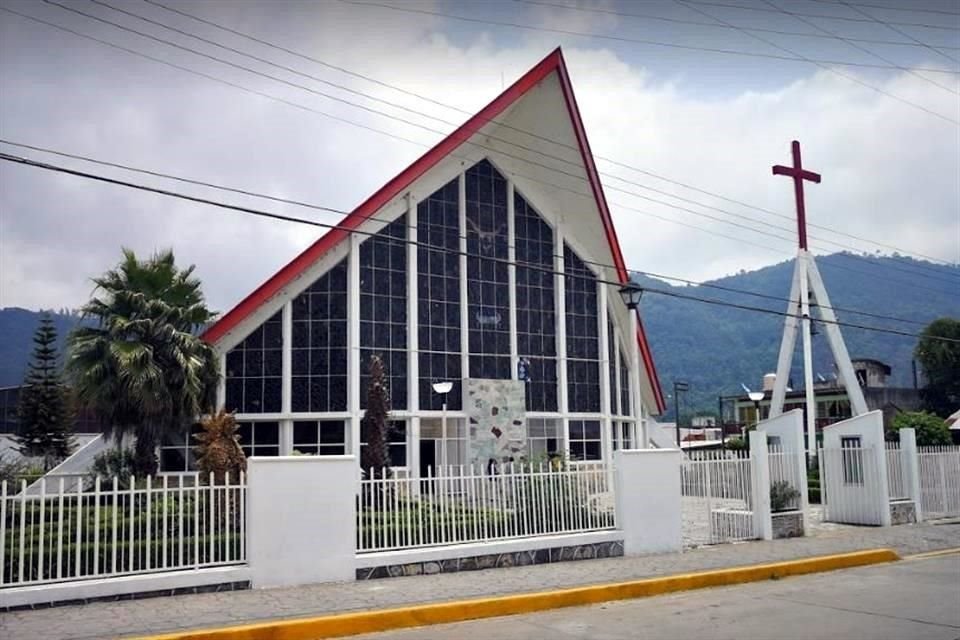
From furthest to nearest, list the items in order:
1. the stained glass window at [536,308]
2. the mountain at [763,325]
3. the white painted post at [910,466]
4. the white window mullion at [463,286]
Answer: the mountain at [763,325], the stained glass window at [536,308], the white window mullion at [463,286], the white painted post at [910,466]

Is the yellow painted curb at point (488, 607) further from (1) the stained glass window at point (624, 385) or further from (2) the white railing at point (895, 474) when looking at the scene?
(1) the stained glass window at point (624, 385)

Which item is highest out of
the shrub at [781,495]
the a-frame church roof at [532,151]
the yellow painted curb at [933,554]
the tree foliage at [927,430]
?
the a-frame church roof at [532,151]

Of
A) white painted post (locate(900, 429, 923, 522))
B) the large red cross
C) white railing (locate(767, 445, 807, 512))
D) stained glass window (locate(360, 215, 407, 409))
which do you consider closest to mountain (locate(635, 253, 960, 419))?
the large red cross

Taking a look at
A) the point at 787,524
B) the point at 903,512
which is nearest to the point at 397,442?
the point at 787,524

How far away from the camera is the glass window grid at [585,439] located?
→ 1070 inches

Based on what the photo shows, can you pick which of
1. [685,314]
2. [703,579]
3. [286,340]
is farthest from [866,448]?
[685,314]

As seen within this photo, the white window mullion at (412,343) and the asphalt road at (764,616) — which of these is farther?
the white window mullion at (412,343)

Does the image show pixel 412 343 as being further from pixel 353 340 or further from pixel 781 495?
pixel 781 495

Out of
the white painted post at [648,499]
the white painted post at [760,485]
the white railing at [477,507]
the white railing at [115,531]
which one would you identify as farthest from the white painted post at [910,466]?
the white railing at [115,531]

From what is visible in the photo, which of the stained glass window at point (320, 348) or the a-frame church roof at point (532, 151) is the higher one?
the a-frame church roof at point (532, 151)

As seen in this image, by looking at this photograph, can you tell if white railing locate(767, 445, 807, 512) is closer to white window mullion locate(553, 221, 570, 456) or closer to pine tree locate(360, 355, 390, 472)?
pine tree locate(360, 355, 390, 472)

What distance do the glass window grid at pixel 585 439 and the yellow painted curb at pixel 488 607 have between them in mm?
14081

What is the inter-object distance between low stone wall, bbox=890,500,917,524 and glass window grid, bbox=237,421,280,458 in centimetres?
1435

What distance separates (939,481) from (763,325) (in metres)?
158
